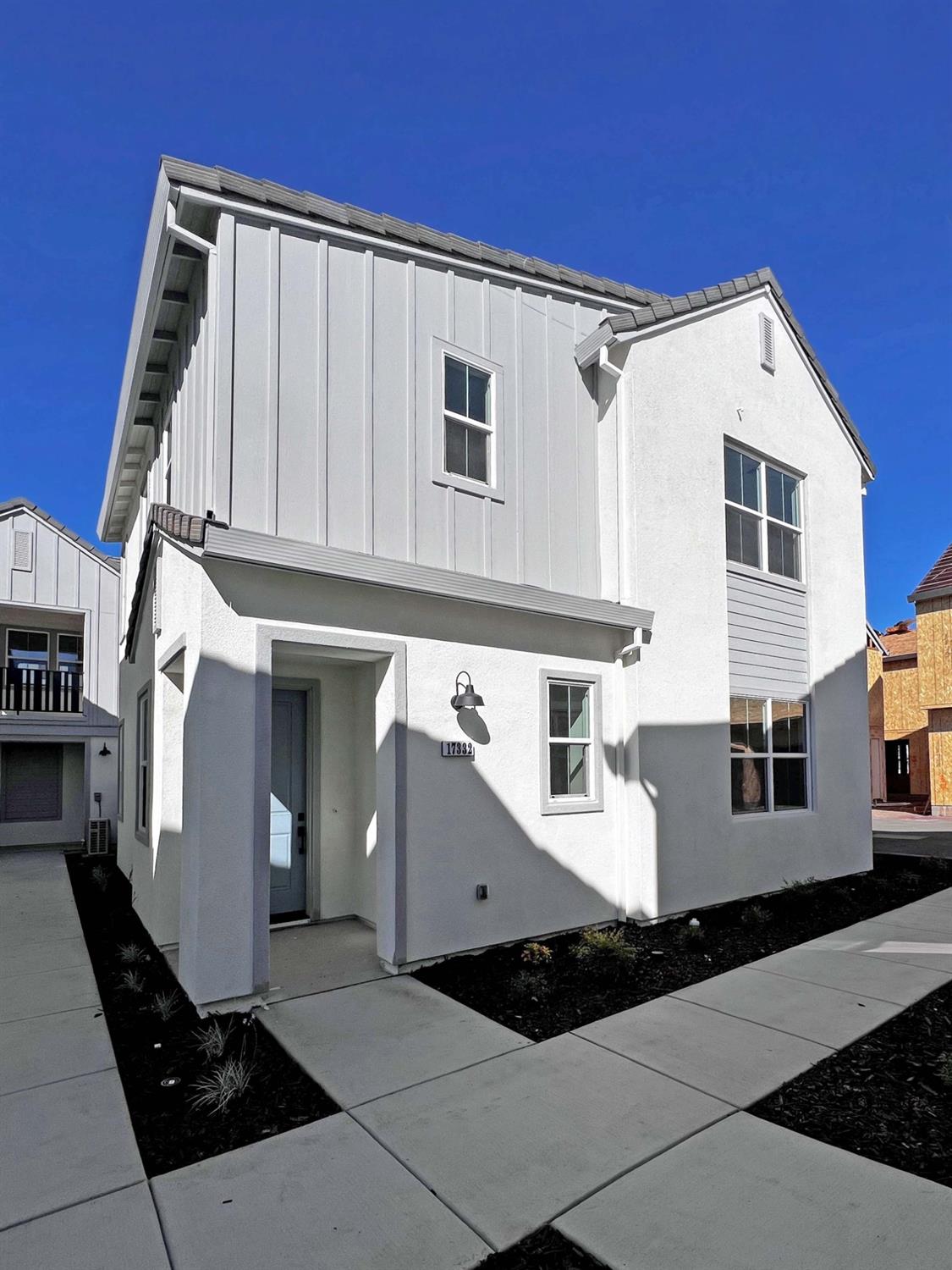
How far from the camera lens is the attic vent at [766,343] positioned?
1020cm

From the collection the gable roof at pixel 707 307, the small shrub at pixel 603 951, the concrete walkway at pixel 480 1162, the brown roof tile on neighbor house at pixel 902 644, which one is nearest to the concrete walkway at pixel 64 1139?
the concrete walkway at pixel 480 1162

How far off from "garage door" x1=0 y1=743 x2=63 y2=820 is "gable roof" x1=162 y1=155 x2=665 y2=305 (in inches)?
601

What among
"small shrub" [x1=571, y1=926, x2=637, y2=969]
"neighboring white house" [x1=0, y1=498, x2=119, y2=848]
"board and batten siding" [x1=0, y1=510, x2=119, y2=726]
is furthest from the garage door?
"small shrub" [x1=571, y1=926, x2=637, y2=969]

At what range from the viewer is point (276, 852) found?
760 centimetres

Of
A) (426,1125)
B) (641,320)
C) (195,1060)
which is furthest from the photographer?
(641,320)

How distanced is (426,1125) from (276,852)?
13.7 feet

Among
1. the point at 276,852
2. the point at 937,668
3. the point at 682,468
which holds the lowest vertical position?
the point at 276,852

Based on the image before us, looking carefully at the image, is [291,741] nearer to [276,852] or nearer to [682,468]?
[276,852]

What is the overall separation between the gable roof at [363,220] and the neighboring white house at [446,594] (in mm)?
30

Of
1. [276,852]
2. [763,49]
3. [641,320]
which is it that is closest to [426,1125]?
[276,852]

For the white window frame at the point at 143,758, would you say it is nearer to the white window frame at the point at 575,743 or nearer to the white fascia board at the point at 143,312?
the white fascia board at the point at 143,312

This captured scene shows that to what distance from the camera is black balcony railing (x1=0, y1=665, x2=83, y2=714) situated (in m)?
16.5

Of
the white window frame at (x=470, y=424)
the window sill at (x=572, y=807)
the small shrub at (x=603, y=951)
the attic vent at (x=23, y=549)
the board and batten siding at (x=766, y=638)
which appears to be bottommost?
the small shrub at (x=603, y=951)

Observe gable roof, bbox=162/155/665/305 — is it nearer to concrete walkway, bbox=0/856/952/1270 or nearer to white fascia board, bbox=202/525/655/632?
white fascia board, bbox=202/525/655/632
